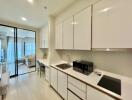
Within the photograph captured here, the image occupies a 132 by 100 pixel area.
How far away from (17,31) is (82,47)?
3800 mm

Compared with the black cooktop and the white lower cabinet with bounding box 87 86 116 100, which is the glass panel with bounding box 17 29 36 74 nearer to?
the white lower cabinet with bounding box 87 86 116 100

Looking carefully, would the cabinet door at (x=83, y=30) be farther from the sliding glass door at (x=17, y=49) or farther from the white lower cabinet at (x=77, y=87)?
the sliding glass door at (x=17, y=49)

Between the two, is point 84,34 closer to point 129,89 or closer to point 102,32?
point 102,32

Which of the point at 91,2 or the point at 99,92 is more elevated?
the point at 91,2

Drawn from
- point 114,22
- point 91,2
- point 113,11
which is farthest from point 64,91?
point 91,2

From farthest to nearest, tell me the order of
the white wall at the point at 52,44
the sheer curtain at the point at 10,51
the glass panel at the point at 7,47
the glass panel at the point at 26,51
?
1. the glass panel at the point at 26,51
2. the sheer curtain at the point at 10,51
3. the glass panel at the point at 7,47
4. the white wall at the point at 52,44

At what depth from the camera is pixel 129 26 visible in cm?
109

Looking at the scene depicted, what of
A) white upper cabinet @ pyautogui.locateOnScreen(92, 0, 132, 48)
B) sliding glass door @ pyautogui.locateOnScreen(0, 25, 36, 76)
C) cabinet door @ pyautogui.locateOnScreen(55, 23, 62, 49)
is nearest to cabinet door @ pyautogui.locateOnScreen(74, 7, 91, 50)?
white upper cabinet @ pyautogui.locateOnScreen(92, 0, 132, 48)

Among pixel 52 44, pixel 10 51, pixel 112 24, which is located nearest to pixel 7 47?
pixel 10 51

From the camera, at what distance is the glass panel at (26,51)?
4396 millimetres

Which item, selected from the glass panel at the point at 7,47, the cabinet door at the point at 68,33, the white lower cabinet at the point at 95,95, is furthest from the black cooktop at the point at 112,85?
the glass panel at the point at 7,47

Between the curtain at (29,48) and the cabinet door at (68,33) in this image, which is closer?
the cabinet door at (68,33)

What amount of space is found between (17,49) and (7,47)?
44 cm

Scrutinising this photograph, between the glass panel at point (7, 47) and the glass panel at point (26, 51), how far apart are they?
322mm
